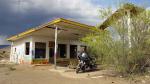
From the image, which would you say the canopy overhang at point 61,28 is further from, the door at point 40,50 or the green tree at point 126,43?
the green tree at point 126,43

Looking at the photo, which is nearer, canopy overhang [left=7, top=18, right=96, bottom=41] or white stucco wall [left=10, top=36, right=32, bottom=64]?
canopy overhang [left=7, top=18, right=96, bottom=41]

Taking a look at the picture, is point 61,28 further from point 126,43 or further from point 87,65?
point 126,43

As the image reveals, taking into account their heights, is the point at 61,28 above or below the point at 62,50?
above

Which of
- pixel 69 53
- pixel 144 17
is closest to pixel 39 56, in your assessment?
pixel 69 53

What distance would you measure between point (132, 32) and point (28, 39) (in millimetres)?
13684

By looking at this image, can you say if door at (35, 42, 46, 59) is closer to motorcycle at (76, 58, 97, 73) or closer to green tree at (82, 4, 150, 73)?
motorcycle at (76, 58, 97, 73)

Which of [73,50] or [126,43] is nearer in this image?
[126,43]

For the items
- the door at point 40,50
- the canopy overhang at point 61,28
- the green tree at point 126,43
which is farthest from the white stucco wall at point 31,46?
the green tree at point 126,43

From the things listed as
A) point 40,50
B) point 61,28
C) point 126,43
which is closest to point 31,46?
point 40,50

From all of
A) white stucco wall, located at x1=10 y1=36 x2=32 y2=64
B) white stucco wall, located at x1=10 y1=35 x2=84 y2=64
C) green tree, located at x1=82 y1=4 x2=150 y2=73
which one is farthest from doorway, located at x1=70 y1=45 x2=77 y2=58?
green tree, located at x1=82 y1=4 x2=150 y2=73

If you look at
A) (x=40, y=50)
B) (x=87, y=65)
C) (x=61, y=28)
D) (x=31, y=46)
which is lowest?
(x=87, y=65)

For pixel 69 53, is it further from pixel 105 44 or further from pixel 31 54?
pixel 105 44

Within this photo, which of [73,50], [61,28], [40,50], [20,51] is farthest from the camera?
[73,50]

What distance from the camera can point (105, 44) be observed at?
43.3 feet
